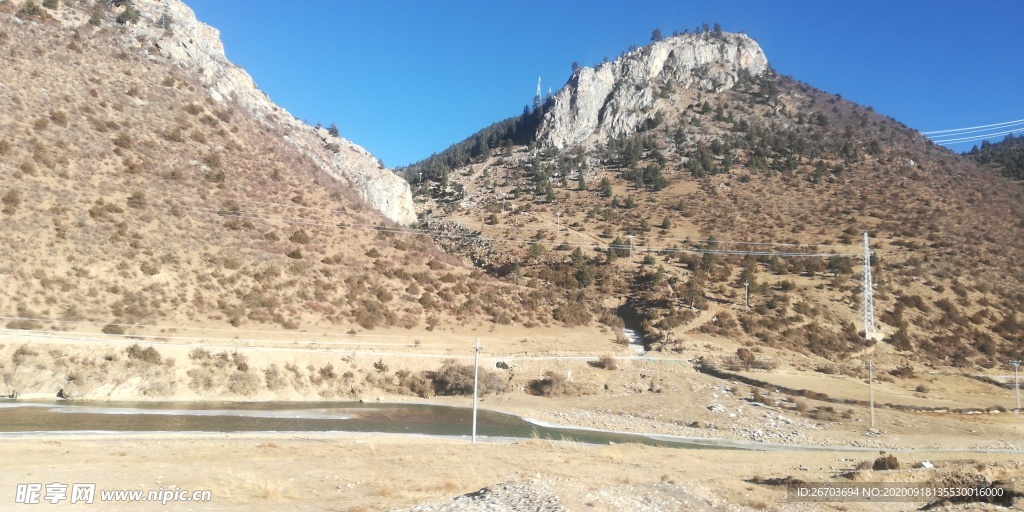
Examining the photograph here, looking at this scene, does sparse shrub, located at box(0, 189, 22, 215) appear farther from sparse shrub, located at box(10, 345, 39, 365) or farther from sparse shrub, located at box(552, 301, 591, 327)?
sparse shrub, located at box(552, 301, 591, 327)

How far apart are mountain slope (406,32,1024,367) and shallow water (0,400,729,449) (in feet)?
61.8

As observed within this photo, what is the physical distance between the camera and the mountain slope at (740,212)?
48.9m

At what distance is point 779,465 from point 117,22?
7558cm

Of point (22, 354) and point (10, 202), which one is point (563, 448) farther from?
point (10, 202)

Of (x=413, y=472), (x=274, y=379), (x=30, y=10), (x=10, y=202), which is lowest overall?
(x=274, y=379)

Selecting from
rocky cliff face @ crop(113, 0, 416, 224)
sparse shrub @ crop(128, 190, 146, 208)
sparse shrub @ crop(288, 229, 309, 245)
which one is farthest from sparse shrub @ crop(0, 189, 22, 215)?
rocky cliff face @ crop(113, 0, 416, 224)

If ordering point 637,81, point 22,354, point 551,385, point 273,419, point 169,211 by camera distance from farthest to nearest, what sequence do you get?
point 637,81
point 169,211
point 551,385
point 22,354
point 273,419

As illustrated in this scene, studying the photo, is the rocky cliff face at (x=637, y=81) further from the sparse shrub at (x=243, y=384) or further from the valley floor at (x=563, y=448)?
the sparse shrub at (x=243, y=384)

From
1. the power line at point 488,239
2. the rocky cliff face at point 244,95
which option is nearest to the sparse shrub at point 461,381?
the power line at point 488,239

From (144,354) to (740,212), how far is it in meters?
67.4

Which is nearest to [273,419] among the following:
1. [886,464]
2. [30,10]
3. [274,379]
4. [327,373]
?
[274,379]

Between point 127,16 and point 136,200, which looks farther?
point 127,16

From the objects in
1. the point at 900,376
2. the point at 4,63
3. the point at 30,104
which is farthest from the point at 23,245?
the point at 900,376

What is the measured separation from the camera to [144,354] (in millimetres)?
31188
